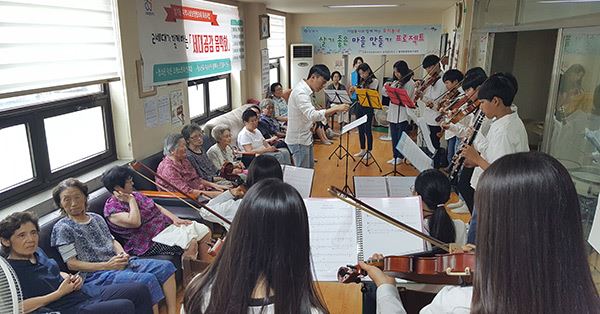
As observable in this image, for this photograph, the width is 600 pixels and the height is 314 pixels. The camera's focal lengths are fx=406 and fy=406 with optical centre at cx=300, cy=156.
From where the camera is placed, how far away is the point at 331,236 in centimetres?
168

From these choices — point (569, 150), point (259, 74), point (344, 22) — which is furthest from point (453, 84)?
point (344, 22)

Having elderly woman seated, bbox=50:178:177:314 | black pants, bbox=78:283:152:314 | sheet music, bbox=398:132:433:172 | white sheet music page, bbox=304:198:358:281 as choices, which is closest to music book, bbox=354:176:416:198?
sheet music, bbox=398:132:433:172

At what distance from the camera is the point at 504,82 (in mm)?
2289

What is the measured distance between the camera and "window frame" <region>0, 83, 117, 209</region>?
7.55 ft

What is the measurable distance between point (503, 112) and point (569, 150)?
0.96 meters

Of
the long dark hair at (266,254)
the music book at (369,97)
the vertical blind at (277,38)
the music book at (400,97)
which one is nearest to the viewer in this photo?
the long dark hair at (266,254)

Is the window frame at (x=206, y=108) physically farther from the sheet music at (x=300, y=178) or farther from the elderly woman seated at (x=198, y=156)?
the sheet music at (x=300, y=178)

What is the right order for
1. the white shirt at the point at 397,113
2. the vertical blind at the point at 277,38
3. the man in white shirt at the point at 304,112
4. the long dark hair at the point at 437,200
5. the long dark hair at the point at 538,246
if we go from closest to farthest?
1. the long dark hair at the point at 538,246
2. the long dark hair at the point at 437,200
3. the man in white shirt at the point at 304,112
4. the white shirt at the point at 397,113
5. the vertical blind at the point at 277,38

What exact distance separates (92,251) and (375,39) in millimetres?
7122

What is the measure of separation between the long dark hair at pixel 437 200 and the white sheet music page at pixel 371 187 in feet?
2.77

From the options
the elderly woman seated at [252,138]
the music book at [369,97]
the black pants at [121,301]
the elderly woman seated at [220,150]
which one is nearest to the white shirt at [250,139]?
the elderly woman seated at [252,138]

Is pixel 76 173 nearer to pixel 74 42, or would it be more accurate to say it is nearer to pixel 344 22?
pixel 74 42

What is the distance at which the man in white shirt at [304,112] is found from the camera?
3.50 metres

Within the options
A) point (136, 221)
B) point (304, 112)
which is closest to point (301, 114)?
point (304, 112)
